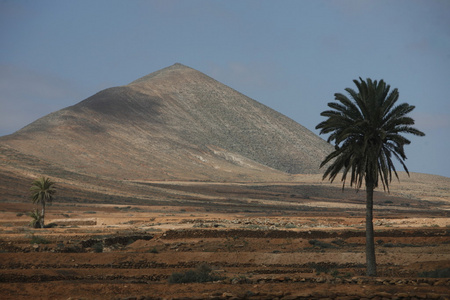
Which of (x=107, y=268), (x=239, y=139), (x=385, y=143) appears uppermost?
(x=239, y=139)

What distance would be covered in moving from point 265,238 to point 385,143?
14139 millimetres

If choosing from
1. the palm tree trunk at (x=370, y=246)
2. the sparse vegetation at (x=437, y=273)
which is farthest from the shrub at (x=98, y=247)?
the sparse vegetation at (x=437, y=273)

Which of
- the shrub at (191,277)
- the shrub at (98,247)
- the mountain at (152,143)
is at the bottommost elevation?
the shrub at (98,247)

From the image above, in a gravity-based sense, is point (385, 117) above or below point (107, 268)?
above

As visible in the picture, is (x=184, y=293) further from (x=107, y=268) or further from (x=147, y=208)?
(x=147, y=208)

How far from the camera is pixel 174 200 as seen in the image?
97688 mm

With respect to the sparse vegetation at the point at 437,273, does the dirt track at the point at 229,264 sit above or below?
below

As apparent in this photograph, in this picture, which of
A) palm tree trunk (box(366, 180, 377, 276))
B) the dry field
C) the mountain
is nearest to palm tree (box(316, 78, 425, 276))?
palm tree trunk (box(366, 180, 377, 276))

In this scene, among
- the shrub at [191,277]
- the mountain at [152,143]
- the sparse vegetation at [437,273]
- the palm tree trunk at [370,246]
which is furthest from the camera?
the mountain at [152,143]

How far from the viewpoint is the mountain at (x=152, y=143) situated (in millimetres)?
132500

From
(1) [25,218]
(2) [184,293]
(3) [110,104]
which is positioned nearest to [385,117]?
(2) [184,293]

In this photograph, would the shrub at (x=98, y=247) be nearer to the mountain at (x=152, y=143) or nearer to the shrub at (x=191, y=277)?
the shrub at (x=191, y=277)

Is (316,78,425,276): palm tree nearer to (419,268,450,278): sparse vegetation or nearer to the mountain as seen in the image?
(419,268,450,278): sparse vegetation

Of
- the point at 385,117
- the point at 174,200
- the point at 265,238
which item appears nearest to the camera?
the point at 385,117
